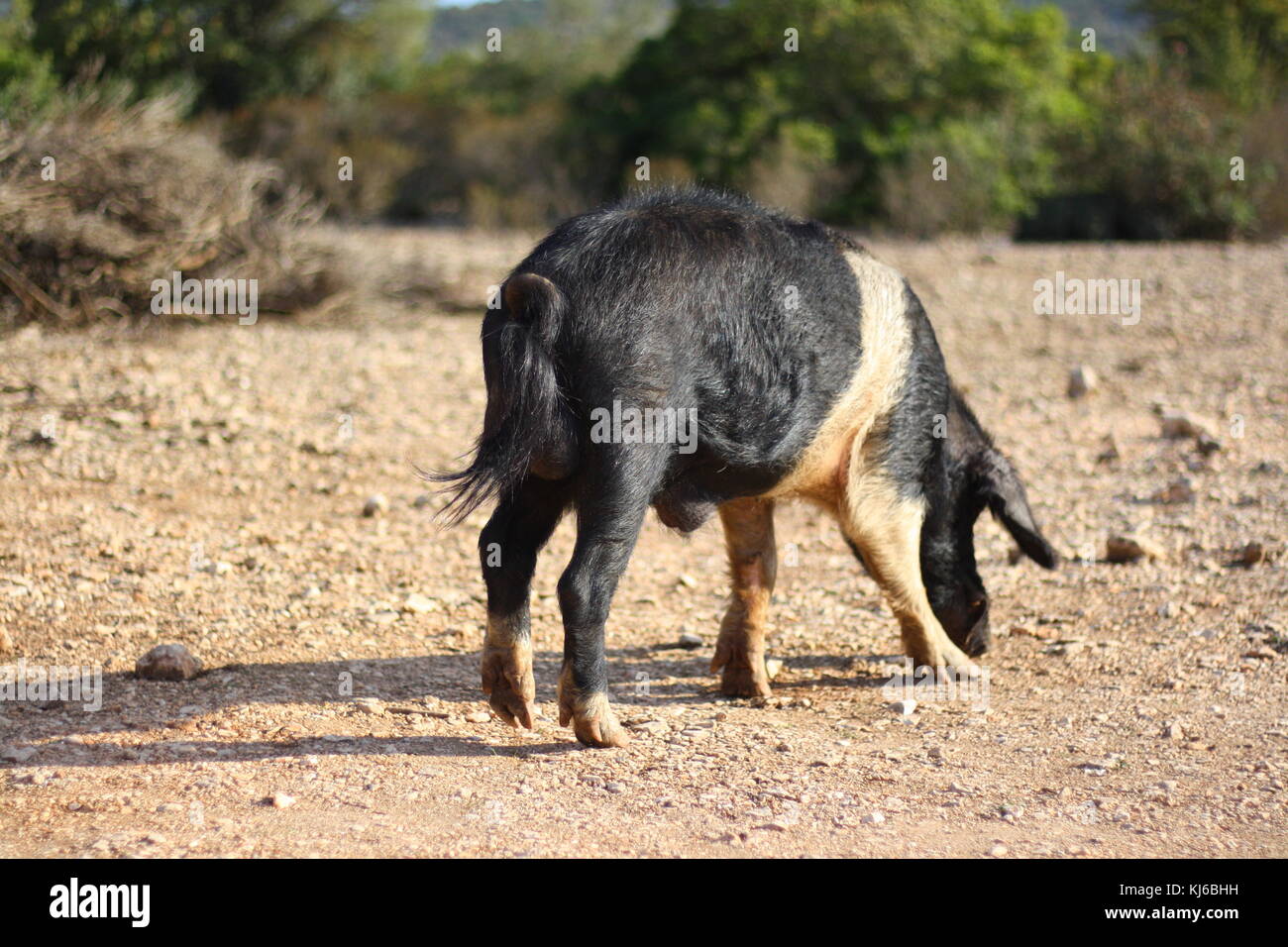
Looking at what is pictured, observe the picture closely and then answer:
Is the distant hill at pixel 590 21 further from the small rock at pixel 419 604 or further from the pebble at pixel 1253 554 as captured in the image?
the small rock at pixel 419 604

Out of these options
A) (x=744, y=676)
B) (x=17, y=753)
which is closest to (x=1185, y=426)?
(x=744, y=676)

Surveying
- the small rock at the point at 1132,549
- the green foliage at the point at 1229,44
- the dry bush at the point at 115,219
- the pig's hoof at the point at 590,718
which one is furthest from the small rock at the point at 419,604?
the green foliage at the point at 1229,44

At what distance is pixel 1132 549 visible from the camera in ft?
22.3

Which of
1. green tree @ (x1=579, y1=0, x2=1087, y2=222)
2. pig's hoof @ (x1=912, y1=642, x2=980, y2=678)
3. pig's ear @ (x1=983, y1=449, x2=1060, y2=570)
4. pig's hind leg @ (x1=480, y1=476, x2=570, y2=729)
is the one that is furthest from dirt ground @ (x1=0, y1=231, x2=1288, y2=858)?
green tree @ (x1=579, y1=0, x2=1087, y2=222)

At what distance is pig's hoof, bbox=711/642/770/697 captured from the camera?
5.46 metres

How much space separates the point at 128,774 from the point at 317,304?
26.9 ft

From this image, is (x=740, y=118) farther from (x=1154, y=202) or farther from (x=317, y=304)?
(x=317, y=304)

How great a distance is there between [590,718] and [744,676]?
1.08 meters

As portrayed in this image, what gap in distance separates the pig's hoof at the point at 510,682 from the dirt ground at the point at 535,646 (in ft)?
0.45

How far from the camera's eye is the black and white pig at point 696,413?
4.36 metres

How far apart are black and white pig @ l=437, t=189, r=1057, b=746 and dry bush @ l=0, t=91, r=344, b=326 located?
21.9 feet

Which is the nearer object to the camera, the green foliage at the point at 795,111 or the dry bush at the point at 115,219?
the dry bush at the point at 115,219

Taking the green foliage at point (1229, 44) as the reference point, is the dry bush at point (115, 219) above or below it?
below

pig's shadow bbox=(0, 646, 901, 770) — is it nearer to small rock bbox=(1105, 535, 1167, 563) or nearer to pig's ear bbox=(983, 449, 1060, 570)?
pig's ear bbox=(983, 449, 1060, 570)
